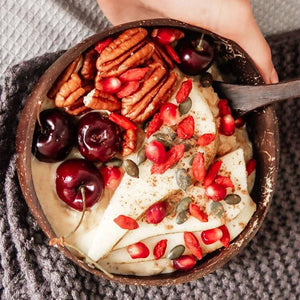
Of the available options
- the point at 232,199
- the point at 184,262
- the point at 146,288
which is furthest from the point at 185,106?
the point at 146,288

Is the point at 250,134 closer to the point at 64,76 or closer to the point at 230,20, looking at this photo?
the point at 230,20

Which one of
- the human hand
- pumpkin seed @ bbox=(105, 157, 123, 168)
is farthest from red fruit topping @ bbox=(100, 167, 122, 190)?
the human hand

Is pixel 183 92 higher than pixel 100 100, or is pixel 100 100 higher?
pixel 100 100

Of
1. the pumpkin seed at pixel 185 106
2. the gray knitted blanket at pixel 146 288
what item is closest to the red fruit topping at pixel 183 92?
the pumpkin seed at pixel 185 106

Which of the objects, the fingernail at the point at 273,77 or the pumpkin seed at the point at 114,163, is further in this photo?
the fingernail at the point at 273,77

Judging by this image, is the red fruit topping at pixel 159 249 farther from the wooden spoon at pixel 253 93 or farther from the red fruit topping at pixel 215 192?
the wooden spoon at pixel 253 93

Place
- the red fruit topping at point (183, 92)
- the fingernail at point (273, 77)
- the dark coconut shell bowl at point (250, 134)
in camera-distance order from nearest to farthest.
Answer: the dark coconut shell bowl at point (250, 134) → the red fruit topping at point (183, 92) → the fingernail at point (273, 77)

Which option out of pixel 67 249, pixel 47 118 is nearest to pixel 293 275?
pixel 67 249
